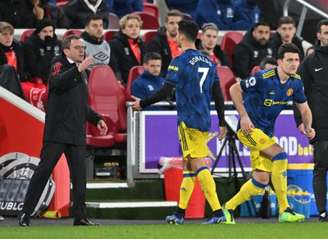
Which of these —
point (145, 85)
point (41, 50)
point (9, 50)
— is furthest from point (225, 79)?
point (9, 50)

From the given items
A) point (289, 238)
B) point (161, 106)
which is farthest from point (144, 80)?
point (289, 238)

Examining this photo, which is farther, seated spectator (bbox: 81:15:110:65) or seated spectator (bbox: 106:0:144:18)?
seated spectator (bbox: 106:0:144:18)

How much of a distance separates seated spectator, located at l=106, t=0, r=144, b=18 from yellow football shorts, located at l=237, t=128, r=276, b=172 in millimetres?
7301

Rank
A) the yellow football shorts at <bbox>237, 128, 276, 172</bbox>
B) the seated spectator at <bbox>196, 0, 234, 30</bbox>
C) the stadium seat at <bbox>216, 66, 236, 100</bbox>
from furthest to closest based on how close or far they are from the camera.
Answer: the seated spectator at <bbox>196, 0, 234, 30</bbox> → the stadium seat at <bbox>216, 66, 236, 100</bbox> → the yellow football shorts at <bbox>237, 128, 276, 172</bbox>

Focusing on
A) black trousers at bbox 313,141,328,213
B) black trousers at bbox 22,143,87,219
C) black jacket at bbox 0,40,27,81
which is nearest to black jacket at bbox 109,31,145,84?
black jacket at bbox 0,40,27,81

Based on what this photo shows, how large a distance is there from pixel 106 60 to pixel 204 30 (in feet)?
4.99

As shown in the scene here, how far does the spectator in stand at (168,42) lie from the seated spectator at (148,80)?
1.09m

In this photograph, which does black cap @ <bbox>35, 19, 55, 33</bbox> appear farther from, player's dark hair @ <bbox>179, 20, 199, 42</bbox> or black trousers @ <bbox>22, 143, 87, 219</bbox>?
player's dark hair @ <bbox>179, 20, 199, 42</bbox>

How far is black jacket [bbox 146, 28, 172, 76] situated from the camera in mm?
18594

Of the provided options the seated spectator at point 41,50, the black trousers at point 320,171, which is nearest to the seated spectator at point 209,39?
the seated spectator at point 41,50

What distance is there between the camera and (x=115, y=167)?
17188 mm

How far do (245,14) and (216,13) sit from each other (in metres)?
0.61

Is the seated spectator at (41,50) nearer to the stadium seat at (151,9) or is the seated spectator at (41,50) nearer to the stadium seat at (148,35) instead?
the stadium seat at (148,35)

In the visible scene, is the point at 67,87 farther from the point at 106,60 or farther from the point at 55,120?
the point at 106,60
